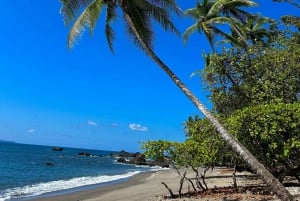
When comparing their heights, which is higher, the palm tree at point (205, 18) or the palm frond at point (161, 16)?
the palm tree at point (205, 18)

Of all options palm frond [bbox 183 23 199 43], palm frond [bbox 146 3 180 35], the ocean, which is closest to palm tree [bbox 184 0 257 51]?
palm frond [bbox 183 23 199 43]

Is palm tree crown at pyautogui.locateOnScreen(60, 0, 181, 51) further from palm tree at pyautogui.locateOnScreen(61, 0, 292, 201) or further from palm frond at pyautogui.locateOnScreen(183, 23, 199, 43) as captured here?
palm frond at pyautogui.locateOnScreen(183, 23, 199, 43)

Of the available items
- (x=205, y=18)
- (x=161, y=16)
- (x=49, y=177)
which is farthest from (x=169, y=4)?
(x=49, y=177)

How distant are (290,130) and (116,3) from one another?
7583 mm

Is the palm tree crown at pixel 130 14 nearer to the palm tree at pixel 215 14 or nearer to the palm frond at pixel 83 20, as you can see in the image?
the palm frond at pixel 83 20

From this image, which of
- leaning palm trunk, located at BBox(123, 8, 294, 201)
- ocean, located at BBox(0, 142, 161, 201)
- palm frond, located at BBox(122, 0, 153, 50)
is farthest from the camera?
ocean, located at BBox(0, 142, 161, 201)

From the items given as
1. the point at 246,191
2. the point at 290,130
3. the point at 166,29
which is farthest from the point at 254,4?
the point at 290,130

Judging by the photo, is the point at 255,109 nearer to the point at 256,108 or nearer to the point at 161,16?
the point at 256,108

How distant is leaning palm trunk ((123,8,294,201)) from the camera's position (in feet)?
30.9

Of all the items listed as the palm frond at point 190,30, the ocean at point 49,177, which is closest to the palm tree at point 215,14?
the palm frond at point 190,30

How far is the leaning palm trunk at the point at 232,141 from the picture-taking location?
9.43 metres

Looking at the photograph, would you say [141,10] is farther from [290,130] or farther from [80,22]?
[290,130]

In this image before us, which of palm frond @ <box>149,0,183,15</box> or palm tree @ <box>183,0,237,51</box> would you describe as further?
palm tree @ <box>183,0,237,51</box>

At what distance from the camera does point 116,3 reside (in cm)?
1540
